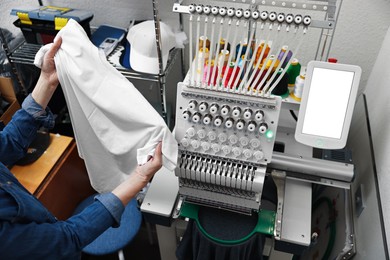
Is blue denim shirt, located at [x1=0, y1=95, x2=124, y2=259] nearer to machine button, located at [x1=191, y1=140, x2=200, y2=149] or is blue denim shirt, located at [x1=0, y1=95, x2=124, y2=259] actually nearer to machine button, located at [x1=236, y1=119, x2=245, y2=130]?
machine button, located at [x1=191, y1=140, x2=200, y2=149]

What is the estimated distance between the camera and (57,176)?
1.81 meters

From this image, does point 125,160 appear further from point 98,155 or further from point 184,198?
point 184,198

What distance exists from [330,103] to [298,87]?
0.27m

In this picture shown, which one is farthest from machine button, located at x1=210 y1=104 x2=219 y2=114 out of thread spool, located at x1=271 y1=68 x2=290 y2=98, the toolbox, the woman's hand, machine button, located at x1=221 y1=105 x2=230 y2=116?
the toolbox

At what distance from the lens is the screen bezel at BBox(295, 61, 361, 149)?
1.16 metres

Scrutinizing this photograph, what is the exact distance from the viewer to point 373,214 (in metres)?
1.36

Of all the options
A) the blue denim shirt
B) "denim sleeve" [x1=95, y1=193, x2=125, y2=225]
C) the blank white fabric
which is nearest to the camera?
the blue denim shirt

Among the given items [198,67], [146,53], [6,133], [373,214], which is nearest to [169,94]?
[146,53]

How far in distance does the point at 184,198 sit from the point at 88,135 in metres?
0.46

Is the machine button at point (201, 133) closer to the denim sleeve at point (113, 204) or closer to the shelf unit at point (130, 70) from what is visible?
the denim sleeve at point (113, 204)

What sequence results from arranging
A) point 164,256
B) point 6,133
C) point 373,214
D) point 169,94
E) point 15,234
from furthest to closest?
point 169,94 → point 164,256 → point 373,214 → point 6,133 → point 15,234

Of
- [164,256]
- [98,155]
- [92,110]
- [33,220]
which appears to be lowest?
[164,256]

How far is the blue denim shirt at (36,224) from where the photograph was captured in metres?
0.92

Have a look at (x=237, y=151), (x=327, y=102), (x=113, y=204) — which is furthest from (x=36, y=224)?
(x=327, y=102)
